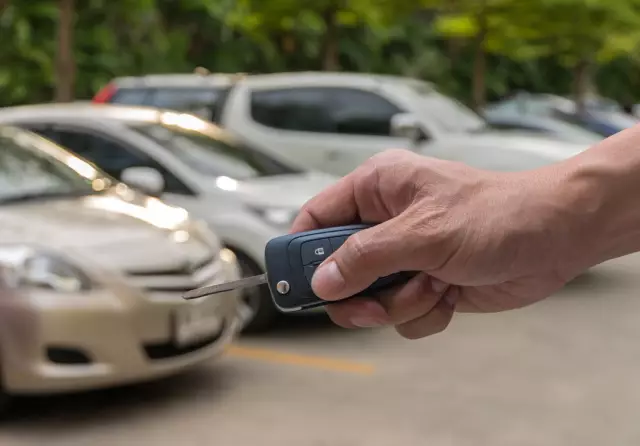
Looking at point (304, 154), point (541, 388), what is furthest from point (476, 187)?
point (304, 154)

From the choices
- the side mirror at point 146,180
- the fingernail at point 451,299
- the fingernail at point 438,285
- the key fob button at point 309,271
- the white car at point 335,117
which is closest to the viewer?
the key fob button at point 309,271

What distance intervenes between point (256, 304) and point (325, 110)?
303 cm

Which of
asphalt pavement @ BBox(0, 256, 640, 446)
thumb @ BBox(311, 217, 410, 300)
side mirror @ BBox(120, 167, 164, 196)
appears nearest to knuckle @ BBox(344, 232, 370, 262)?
thumb @ BBox(311, 217, 410, 300)

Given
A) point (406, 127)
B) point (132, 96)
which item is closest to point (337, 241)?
point (406, 127)

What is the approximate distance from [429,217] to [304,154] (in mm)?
6947

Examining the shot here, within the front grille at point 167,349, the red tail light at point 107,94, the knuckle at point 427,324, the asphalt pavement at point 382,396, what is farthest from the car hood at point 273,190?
the knuckle at point 427,324

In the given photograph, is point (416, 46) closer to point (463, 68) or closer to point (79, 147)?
point (463, 68)

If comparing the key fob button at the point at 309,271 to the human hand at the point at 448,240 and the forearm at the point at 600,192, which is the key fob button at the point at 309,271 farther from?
the forearm at the point at 600,192

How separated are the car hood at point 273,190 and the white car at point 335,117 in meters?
1.58

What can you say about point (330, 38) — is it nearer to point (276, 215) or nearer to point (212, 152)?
point (212, 152)

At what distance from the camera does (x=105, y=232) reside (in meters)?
4.39

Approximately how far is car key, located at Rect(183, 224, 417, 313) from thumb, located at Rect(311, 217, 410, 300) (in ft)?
0.12

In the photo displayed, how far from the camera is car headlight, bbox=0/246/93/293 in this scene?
3.99 m

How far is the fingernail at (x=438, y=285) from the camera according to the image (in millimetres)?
1661
